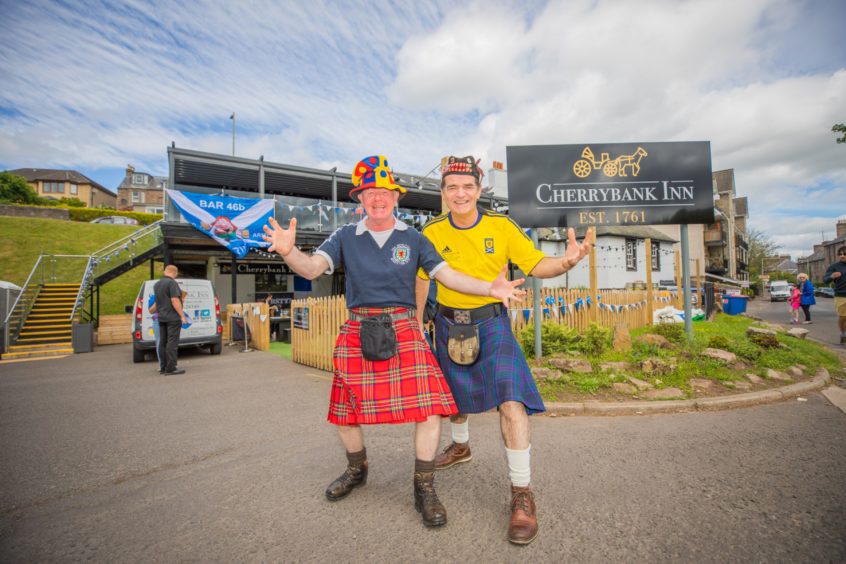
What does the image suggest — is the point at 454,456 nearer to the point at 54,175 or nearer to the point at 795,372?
the point at 795,372

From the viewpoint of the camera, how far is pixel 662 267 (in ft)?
92.7

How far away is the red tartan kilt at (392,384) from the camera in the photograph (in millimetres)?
2459

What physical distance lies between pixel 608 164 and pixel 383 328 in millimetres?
5884

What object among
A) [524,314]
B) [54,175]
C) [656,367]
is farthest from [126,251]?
[54,175]

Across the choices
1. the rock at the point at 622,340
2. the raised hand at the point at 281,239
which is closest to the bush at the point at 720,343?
the rock at the point at 622,340

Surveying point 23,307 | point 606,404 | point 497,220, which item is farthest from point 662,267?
point 23,307

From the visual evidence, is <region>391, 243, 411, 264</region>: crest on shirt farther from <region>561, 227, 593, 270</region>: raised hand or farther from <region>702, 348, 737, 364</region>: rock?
<region>702, 348, 737, 364</region>: rock

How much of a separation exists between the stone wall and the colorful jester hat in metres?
44.4

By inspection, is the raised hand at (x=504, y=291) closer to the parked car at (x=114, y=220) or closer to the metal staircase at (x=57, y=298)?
the metal staircase at (x=57, y=298)

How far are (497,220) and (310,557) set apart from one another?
7.40 feet

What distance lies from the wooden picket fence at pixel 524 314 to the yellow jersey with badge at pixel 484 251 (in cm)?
444

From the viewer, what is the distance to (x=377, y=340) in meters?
2.43

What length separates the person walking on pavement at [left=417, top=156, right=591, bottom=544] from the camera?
2.37 m

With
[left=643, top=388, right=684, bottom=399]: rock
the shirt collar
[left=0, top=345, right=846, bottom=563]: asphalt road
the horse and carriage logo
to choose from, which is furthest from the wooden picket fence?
the shirt collar
